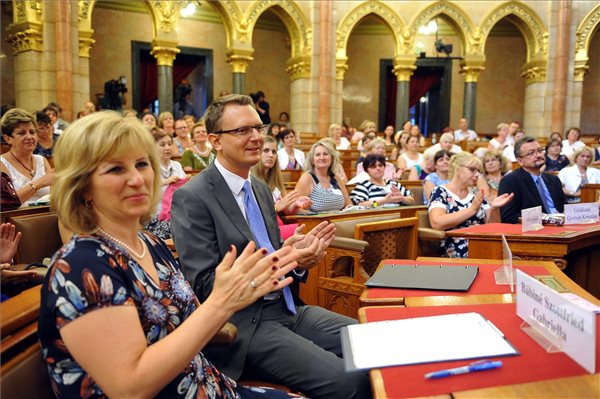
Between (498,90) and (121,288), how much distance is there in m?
17.2

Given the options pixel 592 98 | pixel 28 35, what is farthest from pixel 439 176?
pixel 592 98

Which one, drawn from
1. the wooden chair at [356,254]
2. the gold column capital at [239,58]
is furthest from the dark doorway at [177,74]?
the wooden chair at [356,254]

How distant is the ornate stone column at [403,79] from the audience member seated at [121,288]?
13123mm

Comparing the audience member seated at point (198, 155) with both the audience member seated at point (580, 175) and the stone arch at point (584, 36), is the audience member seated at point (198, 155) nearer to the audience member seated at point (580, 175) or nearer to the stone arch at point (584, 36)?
the audience member seated at point (580, 175)

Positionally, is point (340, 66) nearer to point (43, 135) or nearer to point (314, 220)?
point (43, 135)

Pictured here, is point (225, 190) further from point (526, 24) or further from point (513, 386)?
point (526, 24)

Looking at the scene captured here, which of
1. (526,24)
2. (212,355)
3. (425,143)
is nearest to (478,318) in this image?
(212,355)

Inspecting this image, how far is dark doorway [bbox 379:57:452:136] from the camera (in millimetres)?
16000

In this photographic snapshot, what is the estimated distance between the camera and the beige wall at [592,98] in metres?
16.1

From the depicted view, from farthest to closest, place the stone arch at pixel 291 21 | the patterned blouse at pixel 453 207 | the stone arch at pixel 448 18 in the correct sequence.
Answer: the stone arch at pixel 448 18 → the stone arch at pixel 291 21 → the patterned blouse at pixel 453 207

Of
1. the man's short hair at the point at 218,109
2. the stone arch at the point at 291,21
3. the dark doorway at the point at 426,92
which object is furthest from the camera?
the dark doorway at the point at 426,92

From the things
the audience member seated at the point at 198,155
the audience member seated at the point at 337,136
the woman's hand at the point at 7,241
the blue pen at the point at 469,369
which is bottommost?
the blue pen at the point at 469,369

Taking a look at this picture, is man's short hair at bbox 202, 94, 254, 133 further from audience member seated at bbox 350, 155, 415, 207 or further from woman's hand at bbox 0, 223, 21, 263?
audience member seated at bbox 350, 155, 415, 207

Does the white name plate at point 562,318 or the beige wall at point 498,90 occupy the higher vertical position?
the beige wall at point 498,90
